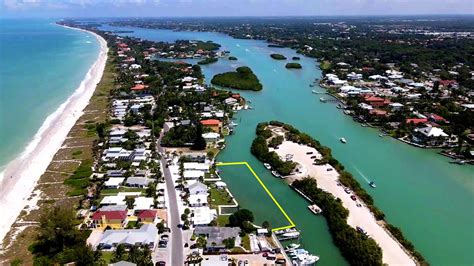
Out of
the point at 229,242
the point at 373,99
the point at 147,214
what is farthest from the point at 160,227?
the point at 373,99

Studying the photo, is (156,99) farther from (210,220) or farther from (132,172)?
(210,220)

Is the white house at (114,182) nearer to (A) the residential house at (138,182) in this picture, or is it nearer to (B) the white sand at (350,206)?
(A) the residential house at (138,182)

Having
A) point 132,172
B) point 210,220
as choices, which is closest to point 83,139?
point 132,172

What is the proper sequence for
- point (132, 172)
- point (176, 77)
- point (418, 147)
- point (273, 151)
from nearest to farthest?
point (132, 172) → point (273, 151) → point (418, 147) → point (176, 77)

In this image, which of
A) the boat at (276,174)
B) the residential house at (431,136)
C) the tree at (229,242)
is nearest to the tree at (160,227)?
the tree at (229,242)

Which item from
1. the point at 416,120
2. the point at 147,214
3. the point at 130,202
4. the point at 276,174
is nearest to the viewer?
the point at 147,214

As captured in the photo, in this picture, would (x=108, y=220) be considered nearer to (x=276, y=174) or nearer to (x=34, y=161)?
(x=276, y=174)
